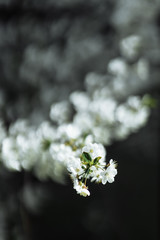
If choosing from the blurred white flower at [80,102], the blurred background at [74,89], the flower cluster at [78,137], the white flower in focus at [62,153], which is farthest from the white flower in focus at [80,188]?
the blurred background at [74,89]

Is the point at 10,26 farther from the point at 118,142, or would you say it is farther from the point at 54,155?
the point at 54,155

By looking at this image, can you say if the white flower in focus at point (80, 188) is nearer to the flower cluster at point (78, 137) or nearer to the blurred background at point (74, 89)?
the flower cluster at point (78, 137)

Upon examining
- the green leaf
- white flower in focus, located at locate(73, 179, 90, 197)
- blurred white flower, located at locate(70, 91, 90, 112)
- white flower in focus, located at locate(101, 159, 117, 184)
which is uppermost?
blurred white flower, located at locate(70, 91, 90, 112)

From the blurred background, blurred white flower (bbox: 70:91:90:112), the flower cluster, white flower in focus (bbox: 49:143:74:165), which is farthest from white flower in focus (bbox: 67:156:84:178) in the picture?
the blurred background

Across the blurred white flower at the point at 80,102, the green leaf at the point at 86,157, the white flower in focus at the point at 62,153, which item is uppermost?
the blurred white flower at the point at 80,102

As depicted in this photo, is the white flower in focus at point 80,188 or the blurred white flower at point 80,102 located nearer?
the white flower in focus at point 80,188

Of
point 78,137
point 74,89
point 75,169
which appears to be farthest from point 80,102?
point 74,89

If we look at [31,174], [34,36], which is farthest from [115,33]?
[31,174]

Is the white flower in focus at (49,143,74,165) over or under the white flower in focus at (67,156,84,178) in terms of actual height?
over

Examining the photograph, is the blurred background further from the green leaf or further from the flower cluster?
the green leaf
